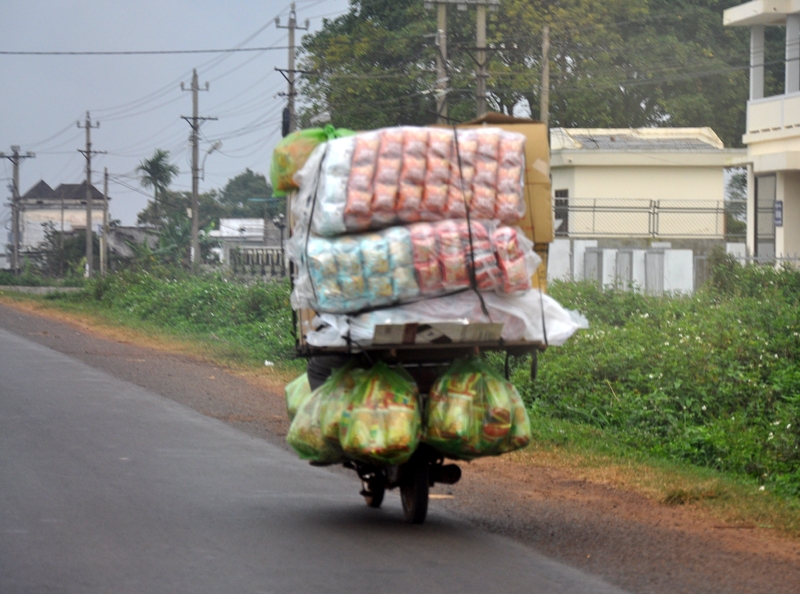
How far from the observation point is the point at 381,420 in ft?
18.6

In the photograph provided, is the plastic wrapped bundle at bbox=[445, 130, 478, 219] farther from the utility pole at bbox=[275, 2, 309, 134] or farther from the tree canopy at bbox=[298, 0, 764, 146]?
the tree canopy at bbox=[298, 0, 764, 146]

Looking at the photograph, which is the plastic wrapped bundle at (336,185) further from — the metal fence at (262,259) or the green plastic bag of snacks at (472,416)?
the metal fence at (262,259)

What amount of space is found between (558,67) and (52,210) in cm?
6381

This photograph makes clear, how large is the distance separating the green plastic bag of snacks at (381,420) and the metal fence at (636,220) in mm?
26716

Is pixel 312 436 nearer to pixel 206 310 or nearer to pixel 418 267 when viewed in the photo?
pixel 418 267

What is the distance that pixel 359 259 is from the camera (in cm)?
559

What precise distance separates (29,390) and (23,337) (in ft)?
26.7

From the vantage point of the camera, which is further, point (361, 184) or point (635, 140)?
point (635, 140)

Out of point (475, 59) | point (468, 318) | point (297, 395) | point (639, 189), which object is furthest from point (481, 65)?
point (468, 318)

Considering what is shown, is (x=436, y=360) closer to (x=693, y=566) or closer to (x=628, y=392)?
(x=693, y=566)

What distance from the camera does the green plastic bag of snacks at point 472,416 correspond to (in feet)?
18.9

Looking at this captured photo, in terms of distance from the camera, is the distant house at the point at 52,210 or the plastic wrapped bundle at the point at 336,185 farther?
the distant house at the point at 52,210

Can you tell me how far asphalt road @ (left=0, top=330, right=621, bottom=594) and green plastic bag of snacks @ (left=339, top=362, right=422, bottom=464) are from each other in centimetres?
57

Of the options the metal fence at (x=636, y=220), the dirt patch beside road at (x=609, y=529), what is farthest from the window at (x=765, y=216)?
the dirt patch beside road at (x=609, y=529)
